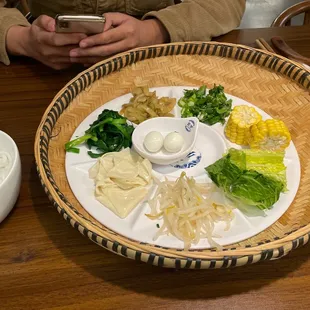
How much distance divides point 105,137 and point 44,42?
2.14ft

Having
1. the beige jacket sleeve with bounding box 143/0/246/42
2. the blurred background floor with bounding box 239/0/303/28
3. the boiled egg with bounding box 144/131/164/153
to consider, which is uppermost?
the beige jacket sleeve with bounding box 143/0/246/42

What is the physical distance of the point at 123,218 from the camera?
109 centimetres

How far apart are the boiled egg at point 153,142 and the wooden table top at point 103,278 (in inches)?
15.1

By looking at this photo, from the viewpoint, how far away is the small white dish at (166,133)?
4.17 feet

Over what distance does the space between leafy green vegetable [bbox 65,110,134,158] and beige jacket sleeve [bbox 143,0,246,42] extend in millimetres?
678

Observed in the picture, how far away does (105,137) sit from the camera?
1.33 m

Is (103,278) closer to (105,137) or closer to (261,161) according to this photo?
(105,137)

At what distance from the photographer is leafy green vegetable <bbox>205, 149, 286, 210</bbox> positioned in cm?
110

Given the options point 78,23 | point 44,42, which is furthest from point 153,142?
point 44,42

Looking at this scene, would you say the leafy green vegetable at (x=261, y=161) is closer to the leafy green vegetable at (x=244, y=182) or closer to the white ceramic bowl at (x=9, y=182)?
the leafy green vegetable at (x=244, y=182)

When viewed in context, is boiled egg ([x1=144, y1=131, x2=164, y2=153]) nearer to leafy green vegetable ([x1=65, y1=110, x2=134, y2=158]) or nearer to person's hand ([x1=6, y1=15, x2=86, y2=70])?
leafy green vegetable ([x1=65, y1=110, x2=134, y2=158])

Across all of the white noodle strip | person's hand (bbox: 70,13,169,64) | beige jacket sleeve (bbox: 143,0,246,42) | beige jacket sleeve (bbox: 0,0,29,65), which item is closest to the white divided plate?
the white noodle strip

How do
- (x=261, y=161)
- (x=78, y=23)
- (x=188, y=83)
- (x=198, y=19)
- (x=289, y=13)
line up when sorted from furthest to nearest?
(x=289, y=13) < (x=198, y=19) < (x=188, y=83) < (x=78, y=23) < (x=261, y=161)

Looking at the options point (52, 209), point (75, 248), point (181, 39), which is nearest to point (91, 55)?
point (181, 39)
